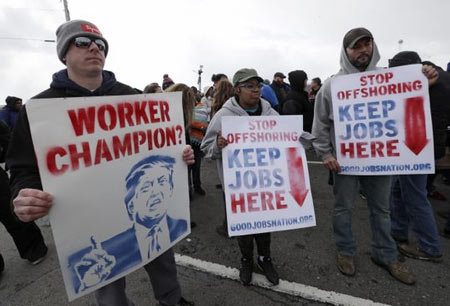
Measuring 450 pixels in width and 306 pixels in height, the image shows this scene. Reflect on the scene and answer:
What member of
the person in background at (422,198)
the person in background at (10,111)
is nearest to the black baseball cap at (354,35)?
the person in background at (422,198)

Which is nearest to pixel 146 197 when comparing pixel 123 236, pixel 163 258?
pixel 123 236

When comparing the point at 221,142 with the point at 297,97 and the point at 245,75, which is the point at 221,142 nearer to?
the point at 245,75

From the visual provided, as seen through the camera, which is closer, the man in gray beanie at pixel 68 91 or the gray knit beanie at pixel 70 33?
the man in gray beanie at pixel 68 91

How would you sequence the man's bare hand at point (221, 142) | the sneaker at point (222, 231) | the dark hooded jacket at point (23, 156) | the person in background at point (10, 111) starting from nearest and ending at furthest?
the dark hooded jacket at point (23, 156) → the man's bare hand at point (221, 142) → the sneaker at point (222, 231) → the person in background at point (10, 111)

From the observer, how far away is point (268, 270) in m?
2.25

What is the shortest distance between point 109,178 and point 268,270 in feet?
5.54

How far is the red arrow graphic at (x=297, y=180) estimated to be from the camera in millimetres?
2027

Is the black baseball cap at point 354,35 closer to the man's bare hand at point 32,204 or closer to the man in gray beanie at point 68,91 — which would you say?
the man in gray beanie at point 68,91

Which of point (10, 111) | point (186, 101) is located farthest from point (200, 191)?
point (10, 111)

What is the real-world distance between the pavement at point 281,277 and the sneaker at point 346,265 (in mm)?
49

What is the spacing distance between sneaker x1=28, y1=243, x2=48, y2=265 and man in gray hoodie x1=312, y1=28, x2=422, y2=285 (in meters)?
3.17

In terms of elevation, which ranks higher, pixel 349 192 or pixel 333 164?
pixel 333 164

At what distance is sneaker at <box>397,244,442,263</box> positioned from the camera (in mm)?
2447

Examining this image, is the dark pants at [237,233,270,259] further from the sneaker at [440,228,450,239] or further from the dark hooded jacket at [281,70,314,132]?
the dark hooded jacket at [281,70,314,132]
